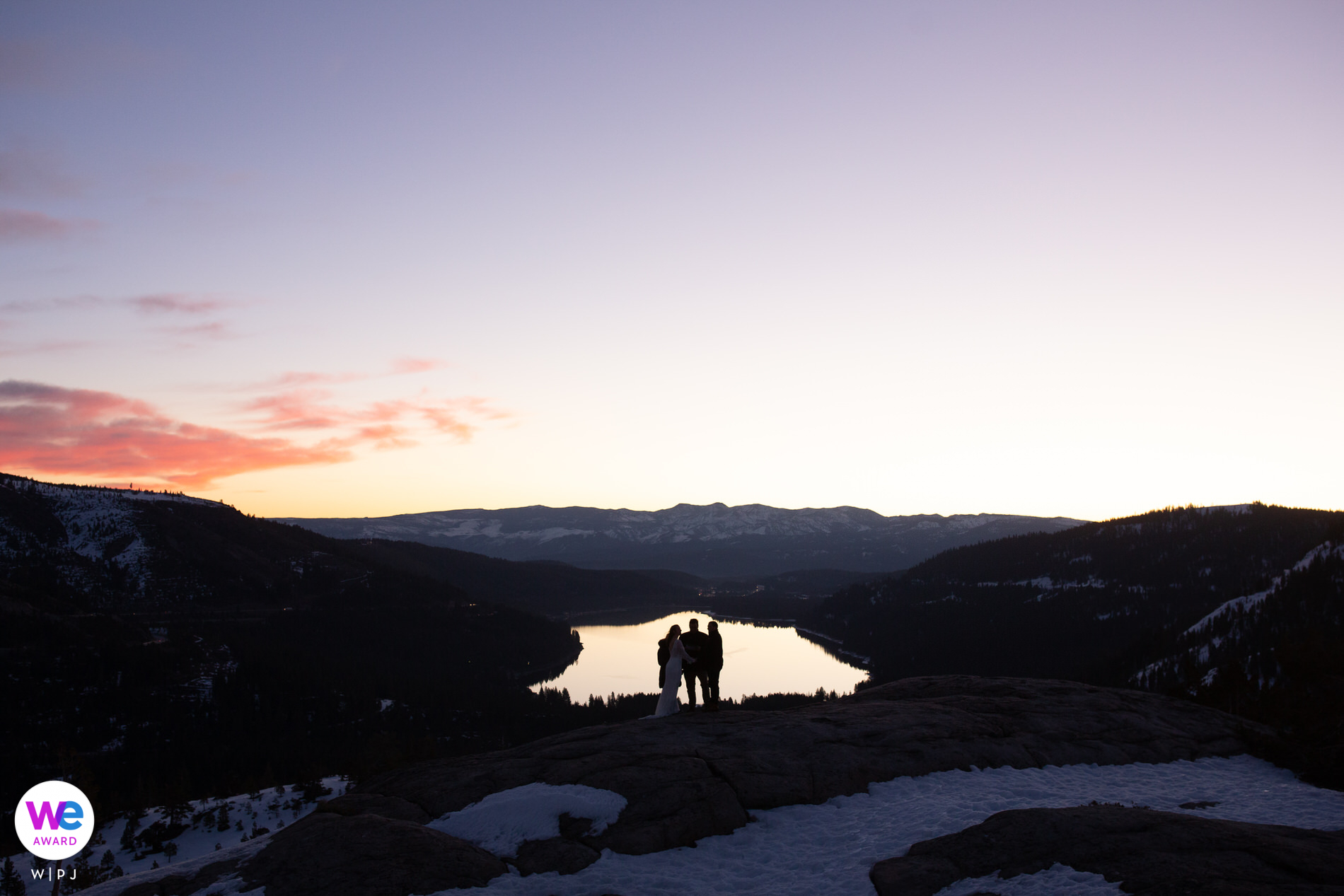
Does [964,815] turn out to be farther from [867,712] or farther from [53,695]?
[53,695]

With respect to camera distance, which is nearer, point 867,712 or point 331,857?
point 331,857

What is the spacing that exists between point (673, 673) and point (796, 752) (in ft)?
20.0

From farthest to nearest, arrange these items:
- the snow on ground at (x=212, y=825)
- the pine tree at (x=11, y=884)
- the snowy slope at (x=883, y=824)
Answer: the snow on ground at (x=212, y=825) → the pine tree at (x=11, y=884) → the snowy slope at (x=883, y=824)

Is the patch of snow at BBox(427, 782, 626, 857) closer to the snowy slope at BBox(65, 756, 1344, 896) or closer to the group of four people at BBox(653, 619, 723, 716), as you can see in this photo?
the snowy slope at BBox(65, 756, 1344, 896)

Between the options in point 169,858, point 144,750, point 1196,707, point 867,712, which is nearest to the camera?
point 867,712

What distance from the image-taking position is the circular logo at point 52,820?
76.4ft

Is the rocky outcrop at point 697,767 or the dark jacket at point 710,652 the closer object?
the rocky outcrop at point 697,767

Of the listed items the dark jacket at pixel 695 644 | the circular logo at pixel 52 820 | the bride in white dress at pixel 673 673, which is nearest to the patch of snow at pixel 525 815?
the bride in white dress at pixel 673 673

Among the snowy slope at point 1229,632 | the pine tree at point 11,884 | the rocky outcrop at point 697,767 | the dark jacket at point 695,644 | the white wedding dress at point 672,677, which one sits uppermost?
the dark jacket at point 695,644

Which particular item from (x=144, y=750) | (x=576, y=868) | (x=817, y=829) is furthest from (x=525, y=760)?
(x=144, y=750)

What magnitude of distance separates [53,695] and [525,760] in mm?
200277

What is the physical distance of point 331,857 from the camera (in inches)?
666

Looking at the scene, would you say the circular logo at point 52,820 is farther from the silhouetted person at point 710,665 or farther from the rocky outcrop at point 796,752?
the silhouetted person at point 710,665

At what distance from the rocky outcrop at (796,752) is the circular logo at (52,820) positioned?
9.81 metres
